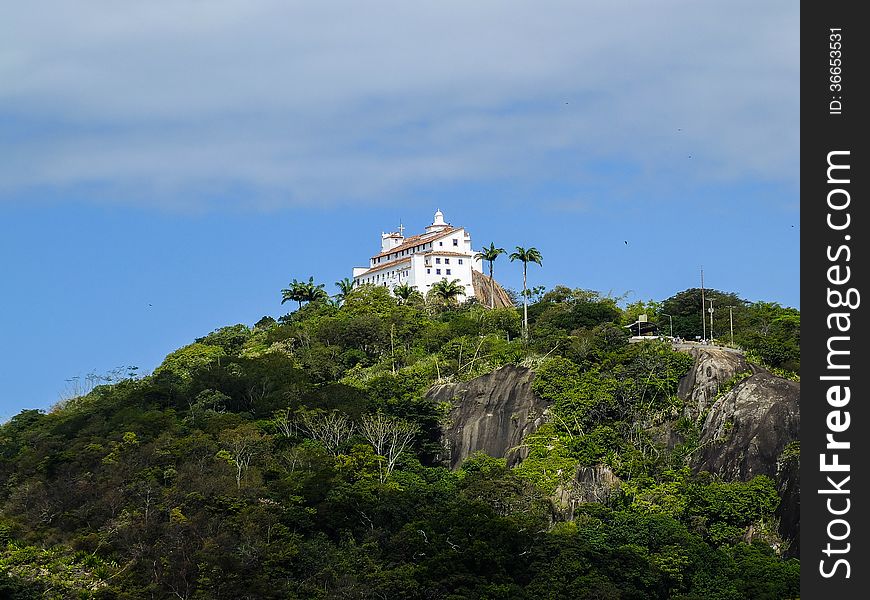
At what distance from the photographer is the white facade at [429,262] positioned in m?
100

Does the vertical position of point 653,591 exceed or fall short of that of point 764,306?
it falls short

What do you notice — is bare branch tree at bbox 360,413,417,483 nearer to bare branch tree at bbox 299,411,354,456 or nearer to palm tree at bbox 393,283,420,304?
bare branch tree at bbox 299,411,354,456

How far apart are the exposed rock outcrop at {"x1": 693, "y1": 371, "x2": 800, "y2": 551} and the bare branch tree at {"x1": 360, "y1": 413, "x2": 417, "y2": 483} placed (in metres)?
13.2

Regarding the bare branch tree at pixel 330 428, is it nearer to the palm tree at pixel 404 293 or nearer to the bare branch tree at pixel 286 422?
the bare branch tree at pixel 286 422

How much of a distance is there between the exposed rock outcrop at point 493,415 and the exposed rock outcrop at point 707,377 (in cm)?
674

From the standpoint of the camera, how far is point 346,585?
46062mm

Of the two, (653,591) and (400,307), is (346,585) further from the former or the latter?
(400,307)

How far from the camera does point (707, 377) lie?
5794 cm

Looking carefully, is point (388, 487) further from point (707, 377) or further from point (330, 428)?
point (707, 377)

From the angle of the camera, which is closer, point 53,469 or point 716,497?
point 716,497

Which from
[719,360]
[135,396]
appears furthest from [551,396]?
[135,396]

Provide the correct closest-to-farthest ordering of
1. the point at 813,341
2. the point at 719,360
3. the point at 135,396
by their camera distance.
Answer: the point at 813,341 → the point at 719,360 → the point at 135,396

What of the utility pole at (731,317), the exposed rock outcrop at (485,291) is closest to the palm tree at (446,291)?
the exposed rock outcrop at (485,291)

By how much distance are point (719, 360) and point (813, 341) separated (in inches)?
1355
